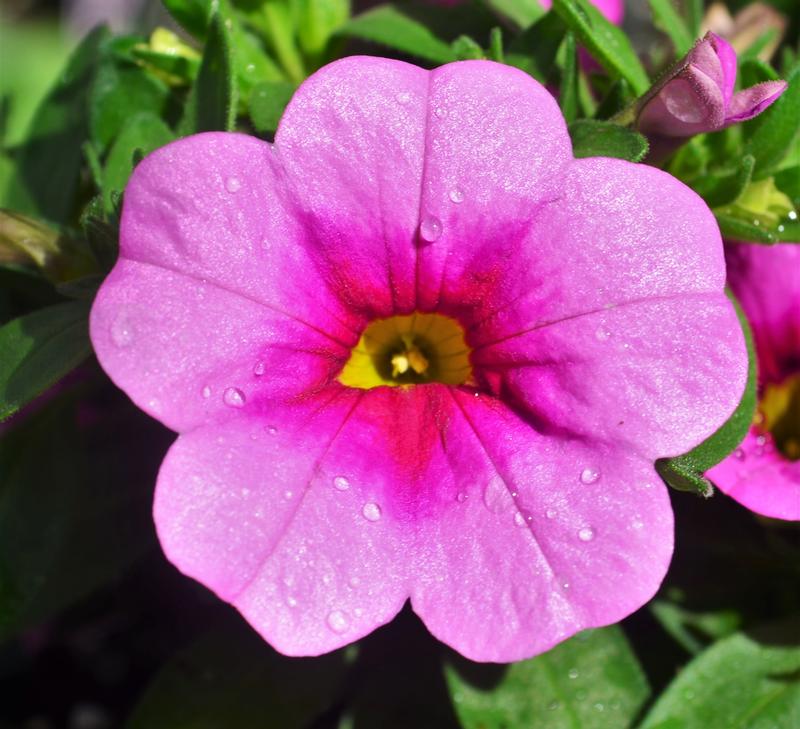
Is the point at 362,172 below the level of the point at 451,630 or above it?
above

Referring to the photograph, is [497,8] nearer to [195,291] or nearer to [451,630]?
[195,291]

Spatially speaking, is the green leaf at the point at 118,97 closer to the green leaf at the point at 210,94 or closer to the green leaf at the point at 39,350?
the green leaf at the point at 210,94

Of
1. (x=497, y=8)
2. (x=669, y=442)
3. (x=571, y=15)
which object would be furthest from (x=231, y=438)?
(x=497, y=8)

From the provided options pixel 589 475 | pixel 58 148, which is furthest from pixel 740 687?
pixel 58 148

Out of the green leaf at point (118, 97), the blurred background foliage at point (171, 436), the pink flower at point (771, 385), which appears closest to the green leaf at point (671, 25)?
the blurred background foliage at point (171, 436)

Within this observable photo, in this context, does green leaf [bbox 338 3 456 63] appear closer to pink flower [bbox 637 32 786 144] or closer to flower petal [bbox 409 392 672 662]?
pink flower [bbox 637 32 786 144]

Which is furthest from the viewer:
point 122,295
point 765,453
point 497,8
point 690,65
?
point 497,8

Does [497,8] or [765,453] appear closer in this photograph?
[765,453]
